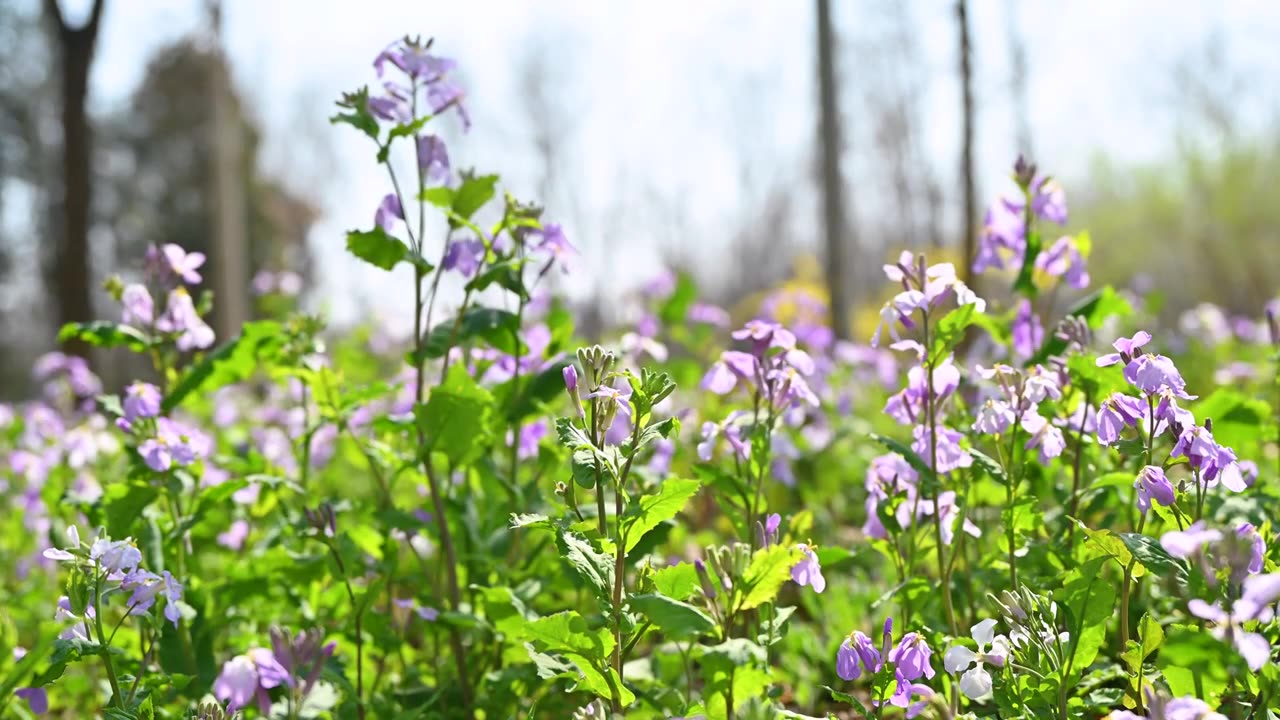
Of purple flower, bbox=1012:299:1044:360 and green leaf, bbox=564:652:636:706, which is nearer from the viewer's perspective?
green leaf, bbox=564:652:636:706

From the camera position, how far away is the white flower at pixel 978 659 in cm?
155

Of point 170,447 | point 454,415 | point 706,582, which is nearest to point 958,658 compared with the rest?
point 706,582

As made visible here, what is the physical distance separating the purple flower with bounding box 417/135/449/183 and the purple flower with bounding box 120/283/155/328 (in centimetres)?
81

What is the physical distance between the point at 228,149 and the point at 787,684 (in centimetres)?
1219

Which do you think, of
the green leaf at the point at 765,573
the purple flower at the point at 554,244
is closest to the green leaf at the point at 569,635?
the green leaf at the point at 765,573

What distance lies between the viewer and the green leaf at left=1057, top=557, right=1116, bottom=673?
5.17 feet

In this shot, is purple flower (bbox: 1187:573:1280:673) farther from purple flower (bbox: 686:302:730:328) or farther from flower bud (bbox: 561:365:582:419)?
purple flower (bbox: 686:302:730:328)

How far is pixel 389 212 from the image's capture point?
2254 mm

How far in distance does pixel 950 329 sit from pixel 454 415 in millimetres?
1093

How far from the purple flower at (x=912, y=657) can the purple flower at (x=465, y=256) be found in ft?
4.25

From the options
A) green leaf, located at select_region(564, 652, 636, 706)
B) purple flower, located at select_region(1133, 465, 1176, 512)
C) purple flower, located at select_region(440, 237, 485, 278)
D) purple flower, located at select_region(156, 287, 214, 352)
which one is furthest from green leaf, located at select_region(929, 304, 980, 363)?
purple flower, located at select_region(156, 287, 214, 352)

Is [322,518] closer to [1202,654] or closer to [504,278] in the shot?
[504,278]

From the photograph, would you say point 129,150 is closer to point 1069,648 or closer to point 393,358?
point 393,358

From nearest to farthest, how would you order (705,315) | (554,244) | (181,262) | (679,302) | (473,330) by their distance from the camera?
(473,330)
(554,244)
(181,262)
(679,302)
(705,315)
